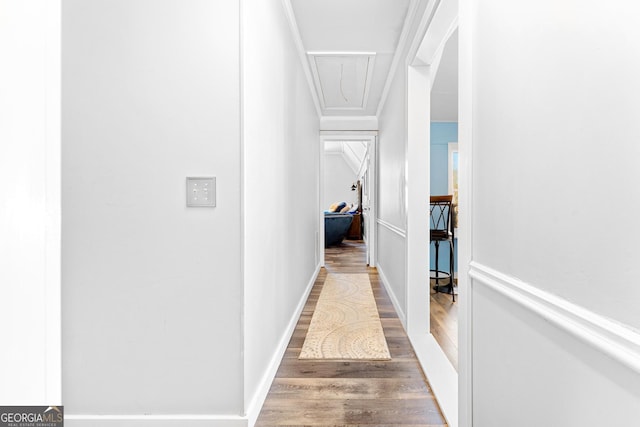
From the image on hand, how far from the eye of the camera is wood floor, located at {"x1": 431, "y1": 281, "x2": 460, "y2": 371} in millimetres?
2213

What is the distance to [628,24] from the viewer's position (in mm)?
574

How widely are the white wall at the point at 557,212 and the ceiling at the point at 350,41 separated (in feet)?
5.20

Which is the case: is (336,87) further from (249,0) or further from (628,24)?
(628,24)

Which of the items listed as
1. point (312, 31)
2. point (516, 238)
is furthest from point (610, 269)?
point (312, 31)

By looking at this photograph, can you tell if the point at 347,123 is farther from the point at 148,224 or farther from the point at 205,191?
the point at 148,224

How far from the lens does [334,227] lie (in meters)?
7.77

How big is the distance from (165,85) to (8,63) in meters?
1.08

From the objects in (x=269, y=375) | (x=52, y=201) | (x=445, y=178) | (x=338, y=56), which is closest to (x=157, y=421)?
(x=269, y=375)

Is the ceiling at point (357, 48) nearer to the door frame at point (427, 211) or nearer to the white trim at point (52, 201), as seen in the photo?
the door frame at point (427, 211)

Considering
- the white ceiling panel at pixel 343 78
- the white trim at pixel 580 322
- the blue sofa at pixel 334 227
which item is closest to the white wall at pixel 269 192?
the white ceiling panel at pixel 343 78

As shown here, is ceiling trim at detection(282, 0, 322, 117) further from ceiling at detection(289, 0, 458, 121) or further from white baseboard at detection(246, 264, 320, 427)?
white baseboard at detection(246, 264, 320, 427)

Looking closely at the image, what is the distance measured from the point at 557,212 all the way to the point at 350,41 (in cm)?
268

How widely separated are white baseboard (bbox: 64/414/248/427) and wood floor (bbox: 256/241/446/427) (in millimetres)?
169

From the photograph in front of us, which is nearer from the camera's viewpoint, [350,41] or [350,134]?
[350,41]
